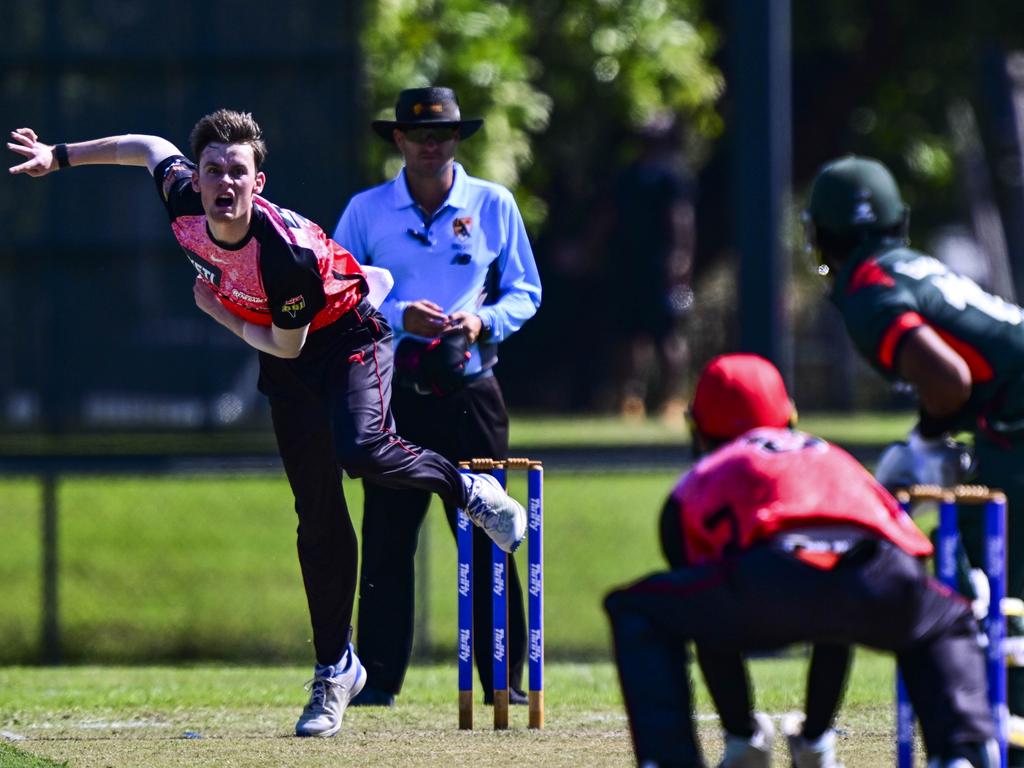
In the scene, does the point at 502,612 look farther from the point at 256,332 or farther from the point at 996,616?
the point at 996,616

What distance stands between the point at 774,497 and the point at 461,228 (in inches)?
123

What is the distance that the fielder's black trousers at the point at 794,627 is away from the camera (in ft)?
16.0


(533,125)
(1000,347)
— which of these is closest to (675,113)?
(533,125)

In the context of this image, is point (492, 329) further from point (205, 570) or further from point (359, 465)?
point (205, 570)

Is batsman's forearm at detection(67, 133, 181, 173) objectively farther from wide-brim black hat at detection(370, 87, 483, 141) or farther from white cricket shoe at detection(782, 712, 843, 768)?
white cricket shoe at detection(782, 712, 843, 768)

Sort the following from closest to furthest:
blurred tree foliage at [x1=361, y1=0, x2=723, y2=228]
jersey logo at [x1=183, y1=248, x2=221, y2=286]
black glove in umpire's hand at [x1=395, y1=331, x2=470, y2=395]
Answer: jersey logo at [x1=183, y1=248, x2=221, y2=286] → black glove in umpire's hand at [x1=395, y1=331, x2=470, y2=395] → blurred tree foliage at [x1=361, y1=0, x2=723, y2=228]

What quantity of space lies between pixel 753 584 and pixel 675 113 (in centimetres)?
1595

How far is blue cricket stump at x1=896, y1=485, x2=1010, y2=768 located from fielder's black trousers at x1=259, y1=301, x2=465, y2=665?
1970 millimetres

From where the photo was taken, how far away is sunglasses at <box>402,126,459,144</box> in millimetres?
7805

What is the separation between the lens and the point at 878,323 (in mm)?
5590

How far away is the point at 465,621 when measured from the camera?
702cm

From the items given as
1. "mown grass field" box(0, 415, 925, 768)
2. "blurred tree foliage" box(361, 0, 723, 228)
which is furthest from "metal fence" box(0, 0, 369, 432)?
"blurred tree foliage" box(361, 0, 723, 228)

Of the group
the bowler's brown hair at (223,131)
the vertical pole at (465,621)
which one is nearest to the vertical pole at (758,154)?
the vertical pole at (465,621)

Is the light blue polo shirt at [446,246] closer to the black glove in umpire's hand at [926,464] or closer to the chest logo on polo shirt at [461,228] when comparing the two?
the chest logo on polo shirt at [461,228]
